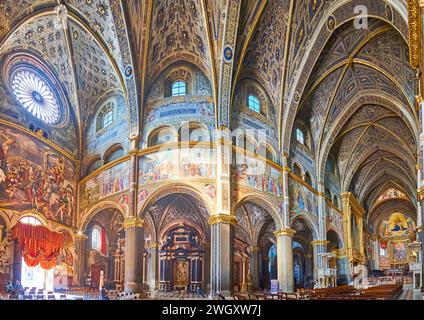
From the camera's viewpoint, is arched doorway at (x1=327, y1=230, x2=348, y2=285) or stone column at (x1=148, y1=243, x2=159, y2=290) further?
arched doorway at (x1=327, y1=230, x2=348, y2=285)

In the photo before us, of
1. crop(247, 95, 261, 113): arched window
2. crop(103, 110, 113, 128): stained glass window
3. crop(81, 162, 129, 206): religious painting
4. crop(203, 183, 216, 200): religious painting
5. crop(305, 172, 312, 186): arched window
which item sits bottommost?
crop(203, 183, 216, 200): religious painting

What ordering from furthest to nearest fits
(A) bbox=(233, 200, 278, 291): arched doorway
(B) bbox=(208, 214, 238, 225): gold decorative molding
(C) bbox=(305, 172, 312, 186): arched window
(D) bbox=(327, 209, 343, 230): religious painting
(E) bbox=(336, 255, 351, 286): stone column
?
(E) bbox=(336, 255, 351, 286): stone column < (D) bbox=(327, 209, 343, 230): religious painting < (A) bbox=(233, 200, 278, 291): arched doorway < (C) bbox=(305, 172, 312, 186): arched window < (B) bbox=(208, 214, 238, 225): gold decorative molding

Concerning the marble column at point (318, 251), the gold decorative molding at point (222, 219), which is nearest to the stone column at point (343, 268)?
the marble column at point (318, 251)

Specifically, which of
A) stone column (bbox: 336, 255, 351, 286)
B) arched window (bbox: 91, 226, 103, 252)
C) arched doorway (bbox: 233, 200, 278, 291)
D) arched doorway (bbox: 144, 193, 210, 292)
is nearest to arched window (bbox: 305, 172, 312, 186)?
arched doorway (bbox: 233, 200, 278, 291)

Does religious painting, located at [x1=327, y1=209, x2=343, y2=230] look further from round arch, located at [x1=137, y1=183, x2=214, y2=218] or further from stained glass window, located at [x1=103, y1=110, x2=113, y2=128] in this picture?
stained glass window, located at [x1=103, y1=110, x2=113, y2=128]

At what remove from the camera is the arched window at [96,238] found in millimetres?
26788

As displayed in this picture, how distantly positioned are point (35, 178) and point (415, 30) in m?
17.4

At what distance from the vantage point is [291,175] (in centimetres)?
2630

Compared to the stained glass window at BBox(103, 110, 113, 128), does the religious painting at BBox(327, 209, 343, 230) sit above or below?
below

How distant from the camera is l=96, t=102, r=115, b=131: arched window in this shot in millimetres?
25578

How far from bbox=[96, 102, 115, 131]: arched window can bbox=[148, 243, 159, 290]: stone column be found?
895 cm

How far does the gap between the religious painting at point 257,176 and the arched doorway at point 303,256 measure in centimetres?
713

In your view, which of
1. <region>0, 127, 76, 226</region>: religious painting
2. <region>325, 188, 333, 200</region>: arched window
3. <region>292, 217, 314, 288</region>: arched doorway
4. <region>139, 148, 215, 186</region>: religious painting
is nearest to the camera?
<region>0, 127, 76, 226</region>: religious painting

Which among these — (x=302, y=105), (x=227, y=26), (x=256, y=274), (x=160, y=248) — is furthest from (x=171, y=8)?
(x=256, y=274)
